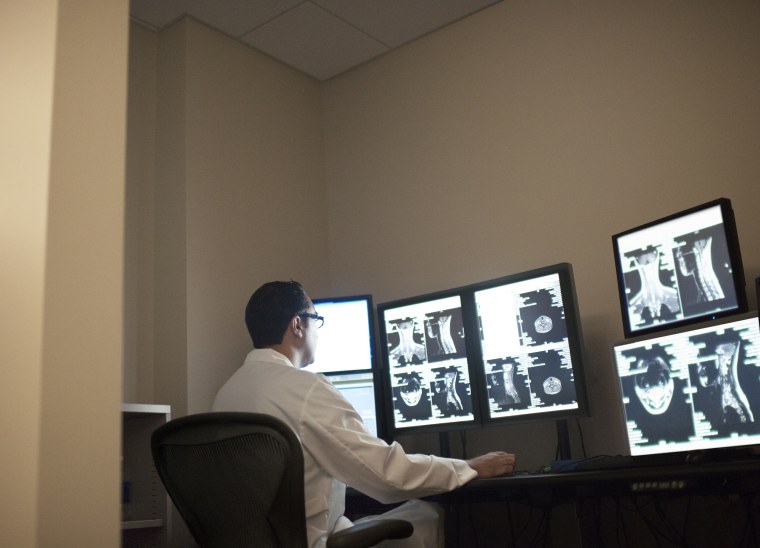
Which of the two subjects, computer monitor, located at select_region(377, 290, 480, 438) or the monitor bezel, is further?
the monitor bezel

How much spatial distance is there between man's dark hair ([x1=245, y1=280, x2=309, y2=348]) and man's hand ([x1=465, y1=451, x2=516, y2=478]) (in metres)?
0.69

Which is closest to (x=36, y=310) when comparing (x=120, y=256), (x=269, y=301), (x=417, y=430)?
(x=120, y=256)

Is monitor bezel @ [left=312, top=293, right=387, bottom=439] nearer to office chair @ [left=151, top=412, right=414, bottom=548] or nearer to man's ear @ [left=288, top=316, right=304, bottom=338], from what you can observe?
man's ear @ [left=288, top=316, right=304, bottom=338]

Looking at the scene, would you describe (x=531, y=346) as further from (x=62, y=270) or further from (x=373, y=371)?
(x=62, y=270)

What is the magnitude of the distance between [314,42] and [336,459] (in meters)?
2.28

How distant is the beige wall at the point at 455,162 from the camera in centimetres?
280

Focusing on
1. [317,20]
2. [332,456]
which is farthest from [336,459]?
[317,20]

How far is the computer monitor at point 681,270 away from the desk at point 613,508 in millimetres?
475

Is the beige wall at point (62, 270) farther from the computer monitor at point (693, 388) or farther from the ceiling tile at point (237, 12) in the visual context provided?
the ceiling tile at point (237, 12)

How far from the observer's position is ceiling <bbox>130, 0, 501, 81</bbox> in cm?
336

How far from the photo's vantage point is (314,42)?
3.66 m

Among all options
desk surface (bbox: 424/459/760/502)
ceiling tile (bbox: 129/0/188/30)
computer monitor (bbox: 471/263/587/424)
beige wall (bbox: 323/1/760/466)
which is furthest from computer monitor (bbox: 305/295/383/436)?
ceiling tile (bbox: 129/0/188/30)

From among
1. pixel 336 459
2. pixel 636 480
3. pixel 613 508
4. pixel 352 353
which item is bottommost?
pixel 613 508

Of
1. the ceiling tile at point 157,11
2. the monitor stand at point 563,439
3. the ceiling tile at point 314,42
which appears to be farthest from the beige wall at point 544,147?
the ceiling tile at point 157,11
